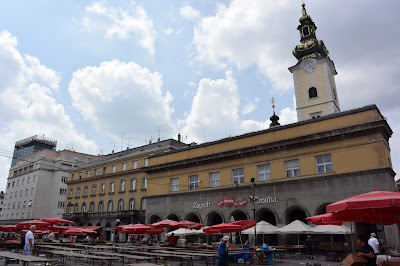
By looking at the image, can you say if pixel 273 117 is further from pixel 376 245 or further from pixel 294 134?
pixel 376 245

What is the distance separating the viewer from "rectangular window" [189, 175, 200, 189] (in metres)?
33.3

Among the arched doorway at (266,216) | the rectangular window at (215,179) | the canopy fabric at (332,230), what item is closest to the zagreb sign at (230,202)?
the arched doorway at (266,216)

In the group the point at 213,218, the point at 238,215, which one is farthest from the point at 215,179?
the point at 238,215

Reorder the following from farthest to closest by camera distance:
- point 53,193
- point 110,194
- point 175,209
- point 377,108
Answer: point 53,193
point 110,194
point 175,209
point 377,108

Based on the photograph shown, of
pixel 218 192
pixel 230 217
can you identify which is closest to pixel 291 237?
pixel 230 217

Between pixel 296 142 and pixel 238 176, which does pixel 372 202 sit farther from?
pixel 238 176


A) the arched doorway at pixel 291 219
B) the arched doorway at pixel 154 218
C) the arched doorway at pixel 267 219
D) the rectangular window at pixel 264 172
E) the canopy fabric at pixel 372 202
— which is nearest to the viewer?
the canopy fabric at pixel 372 202

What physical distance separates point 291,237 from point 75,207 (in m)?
43.8

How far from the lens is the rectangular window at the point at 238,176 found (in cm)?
2997

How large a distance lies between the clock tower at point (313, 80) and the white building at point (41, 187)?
5193 centimetres

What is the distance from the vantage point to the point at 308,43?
165 ft

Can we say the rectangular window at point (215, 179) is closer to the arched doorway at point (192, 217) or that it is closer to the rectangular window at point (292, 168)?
the arched doorway at point (192, 217)

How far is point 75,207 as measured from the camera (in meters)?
57.3

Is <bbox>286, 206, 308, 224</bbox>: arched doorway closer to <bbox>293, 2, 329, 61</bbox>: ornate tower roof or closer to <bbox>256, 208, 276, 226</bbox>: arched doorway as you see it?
<bbox>256, 208, 276, 226</bbox>: arched doorway
